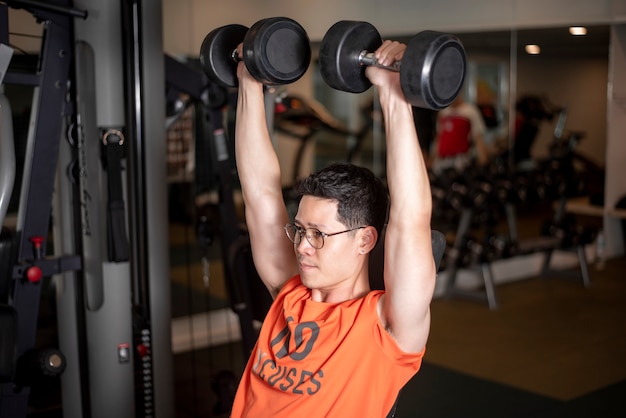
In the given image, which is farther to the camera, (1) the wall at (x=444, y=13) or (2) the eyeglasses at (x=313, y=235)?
(1) the wall at (x=444, y=13)

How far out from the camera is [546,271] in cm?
551

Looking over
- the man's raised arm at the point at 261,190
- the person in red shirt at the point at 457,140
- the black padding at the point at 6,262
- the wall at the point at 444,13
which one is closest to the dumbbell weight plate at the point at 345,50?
the man's raised arm at the point at 261,190

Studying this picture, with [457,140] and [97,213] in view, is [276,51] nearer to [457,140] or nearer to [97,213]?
[97,213]

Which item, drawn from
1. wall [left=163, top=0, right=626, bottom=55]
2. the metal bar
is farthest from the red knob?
wall [left=163, top=0, right=626, bottom=55]

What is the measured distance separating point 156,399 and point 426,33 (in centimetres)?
176

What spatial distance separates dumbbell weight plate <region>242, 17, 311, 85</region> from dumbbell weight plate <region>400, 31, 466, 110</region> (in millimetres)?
310

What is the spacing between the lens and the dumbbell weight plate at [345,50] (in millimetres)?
1325

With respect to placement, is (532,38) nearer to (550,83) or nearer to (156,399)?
(550,83)

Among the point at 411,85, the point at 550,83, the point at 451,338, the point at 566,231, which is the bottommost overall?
the point at 451,338

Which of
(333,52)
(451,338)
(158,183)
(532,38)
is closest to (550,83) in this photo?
(532,38)

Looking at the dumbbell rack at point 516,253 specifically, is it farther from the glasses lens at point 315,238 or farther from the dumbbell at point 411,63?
the dumbbell at point 411,63

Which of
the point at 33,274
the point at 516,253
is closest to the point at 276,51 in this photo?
the point at 33,274

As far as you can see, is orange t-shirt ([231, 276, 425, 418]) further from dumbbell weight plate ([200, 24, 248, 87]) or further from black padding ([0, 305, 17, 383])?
black padding ([0, 305, 17, 383])

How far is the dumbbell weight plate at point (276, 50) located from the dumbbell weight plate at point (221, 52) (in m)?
0.18
